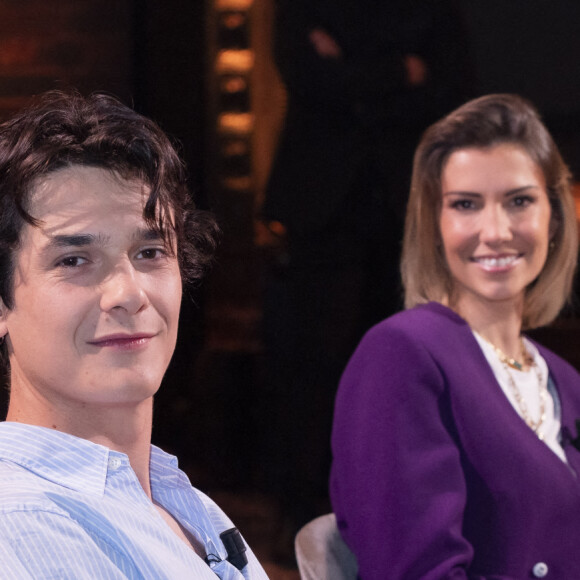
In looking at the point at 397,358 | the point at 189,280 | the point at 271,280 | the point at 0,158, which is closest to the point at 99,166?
the point at 0,158

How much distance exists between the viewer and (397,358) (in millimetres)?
1753

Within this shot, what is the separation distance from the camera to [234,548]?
125 centimetres

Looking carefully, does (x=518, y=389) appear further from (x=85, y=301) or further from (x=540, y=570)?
(x=85, y=301)

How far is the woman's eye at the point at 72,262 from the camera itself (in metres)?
1.11

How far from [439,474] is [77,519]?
32.5 inches

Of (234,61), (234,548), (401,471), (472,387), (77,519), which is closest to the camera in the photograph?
(77,519)

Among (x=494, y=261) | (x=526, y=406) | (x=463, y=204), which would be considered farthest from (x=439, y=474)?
(x=463, y=204)

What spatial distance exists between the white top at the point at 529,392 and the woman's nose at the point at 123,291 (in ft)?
3.30

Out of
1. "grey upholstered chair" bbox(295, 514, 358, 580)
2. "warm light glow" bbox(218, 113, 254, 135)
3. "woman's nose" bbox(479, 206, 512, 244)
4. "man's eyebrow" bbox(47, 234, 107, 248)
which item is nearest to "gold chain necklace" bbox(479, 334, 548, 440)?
"woman's nose" bbox(479, 206, 512, 244)

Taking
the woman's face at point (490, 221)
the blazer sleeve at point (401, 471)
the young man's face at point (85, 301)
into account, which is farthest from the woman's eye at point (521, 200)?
the young man's face at point (85, 301)

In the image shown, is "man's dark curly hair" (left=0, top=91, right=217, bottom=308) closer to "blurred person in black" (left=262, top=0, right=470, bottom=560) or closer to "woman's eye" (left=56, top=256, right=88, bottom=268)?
"woman's eye" (left=56, top=256, right=88, bottom=268)

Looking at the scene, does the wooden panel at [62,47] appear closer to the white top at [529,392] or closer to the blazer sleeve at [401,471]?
the blazer sleeve at [401,471]

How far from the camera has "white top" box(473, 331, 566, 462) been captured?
76.4 inches

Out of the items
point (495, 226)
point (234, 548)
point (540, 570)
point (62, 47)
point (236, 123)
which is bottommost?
point (540, 570)
